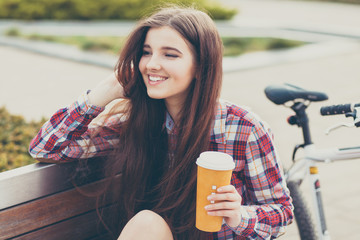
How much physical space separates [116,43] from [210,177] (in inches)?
351

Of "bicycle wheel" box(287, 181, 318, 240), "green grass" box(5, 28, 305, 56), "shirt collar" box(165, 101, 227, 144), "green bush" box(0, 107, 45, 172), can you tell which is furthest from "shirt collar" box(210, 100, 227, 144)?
"green grass" box(5, 28, 305, 56)

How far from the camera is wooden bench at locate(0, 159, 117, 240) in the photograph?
5.84 ft

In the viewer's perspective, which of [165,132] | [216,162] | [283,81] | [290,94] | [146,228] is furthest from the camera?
[283,81]

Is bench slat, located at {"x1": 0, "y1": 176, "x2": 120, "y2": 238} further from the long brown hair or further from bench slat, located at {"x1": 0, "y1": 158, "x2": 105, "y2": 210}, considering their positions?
the long brown hair

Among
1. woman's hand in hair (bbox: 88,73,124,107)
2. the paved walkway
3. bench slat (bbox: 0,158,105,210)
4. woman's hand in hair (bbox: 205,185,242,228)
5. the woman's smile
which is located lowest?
the paved walkway

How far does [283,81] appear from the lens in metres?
7.06

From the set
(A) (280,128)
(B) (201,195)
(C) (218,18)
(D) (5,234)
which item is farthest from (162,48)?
(C) (218,18)

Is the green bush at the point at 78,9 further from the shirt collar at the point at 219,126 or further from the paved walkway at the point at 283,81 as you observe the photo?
the shirt collar at the point at 219,126

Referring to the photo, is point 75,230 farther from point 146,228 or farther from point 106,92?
point 106,92

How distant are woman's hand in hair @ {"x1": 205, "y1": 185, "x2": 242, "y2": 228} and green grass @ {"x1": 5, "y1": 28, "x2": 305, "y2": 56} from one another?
787 cm

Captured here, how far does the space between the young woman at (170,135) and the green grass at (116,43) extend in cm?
723

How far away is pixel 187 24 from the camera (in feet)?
5.97

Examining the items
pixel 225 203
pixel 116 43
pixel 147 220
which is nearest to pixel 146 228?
pixel 147 220

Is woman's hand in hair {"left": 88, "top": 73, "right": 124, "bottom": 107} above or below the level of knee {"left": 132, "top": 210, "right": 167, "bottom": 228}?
above
